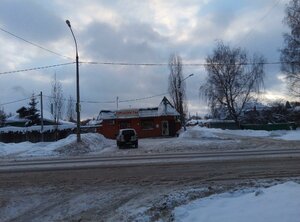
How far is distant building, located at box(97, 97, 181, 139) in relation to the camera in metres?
65.9

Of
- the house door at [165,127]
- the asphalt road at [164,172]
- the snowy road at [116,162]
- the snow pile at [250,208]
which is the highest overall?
the house door at [165,127]

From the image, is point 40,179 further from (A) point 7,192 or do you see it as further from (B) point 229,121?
(B) point 229,121

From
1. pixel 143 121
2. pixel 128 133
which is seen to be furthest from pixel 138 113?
pixel 128 133

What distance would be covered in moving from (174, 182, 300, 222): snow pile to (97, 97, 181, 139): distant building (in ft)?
184

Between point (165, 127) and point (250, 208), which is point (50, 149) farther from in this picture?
point (165, 127)

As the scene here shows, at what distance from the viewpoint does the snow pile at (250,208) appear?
729 centimetres

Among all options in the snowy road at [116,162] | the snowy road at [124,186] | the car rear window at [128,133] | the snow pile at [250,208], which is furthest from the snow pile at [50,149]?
the snow pile at [250,208]

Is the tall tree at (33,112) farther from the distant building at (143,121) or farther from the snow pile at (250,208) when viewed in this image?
the snow pile at (250,208)

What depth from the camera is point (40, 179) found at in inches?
620

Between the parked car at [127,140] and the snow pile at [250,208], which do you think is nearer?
the snow pile at [250,208]

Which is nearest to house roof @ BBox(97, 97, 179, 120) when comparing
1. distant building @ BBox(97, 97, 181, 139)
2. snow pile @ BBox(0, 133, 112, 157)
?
distant building @ BBox(97, 97, 181, 139)

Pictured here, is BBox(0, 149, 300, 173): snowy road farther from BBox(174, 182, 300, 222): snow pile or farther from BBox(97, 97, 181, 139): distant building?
BBox(97, 97, 181, 139): distant building

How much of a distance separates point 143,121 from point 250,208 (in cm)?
5853

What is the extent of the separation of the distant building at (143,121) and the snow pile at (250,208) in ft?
184
